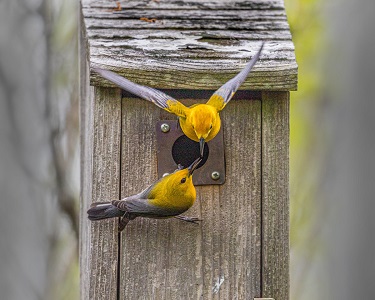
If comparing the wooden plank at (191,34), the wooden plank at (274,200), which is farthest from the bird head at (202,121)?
the wooden plank at (191,34)

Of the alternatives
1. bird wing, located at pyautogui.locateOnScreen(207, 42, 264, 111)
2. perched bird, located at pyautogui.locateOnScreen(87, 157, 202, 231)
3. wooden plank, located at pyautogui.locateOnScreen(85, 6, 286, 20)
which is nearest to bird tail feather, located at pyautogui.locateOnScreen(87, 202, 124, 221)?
perched bird, located at pyautogui.locateOnScreen(87, 157, 202, 231)

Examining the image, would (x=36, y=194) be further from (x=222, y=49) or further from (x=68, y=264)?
(x=222, y=49)

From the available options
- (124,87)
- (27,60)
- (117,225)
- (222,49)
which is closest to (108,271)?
(117,225)

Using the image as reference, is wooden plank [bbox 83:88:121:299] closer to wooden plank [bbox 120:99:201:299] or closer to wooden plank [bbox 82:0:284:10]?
wooden plank [bbox 120:99:201:299]

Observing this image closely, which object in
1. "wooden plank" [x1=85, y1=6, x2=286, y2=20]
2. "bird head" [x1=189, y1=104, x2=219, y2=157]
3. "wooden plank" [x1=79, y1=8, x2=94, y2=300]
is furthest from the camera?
"wooden plank" [x1=85, y1=6, x2=286, y2=20]

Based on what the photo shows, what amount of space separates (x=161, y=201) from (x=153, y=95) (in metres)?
0.33

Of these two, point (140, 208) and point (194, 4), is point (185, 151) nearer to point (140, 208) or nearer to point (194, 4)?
point (140, 208)

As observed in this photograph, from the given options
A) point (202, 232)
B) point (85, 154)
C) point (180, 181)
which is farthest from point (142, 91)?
point (85, 154)

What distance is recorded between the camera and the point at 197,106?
10.4 feet

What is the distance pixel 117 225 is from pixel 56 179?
2.11 meters

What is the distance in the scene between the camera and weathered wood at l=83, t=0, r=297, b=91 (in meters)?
3.31

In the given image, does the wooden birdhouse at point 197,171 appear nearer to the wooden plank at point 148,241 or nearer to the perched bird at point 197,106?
the wooden plank at point 148,241

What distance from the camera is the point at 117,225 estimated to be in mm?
3301

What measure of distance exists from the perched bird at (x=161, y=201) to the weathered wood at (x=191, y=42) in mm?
354
